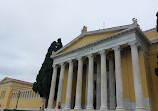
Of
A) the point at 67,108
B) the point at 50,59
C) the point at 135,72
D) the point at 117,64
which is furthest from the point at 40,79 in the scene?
the point at 135,72

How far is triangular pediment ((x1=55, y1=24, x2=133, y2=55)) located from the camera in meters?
17.6

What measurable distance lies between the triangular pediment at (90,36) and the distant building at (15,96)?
683 inches

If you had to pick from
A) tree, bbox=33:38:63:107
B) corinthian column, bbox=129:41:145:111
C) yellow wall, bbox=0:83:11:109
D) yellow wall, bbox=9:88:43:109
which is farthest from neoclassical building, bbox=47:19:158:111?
yellow wall, bbox=0:83:11:109

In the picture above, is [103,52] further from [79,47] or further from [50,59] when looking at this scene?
[50,59]

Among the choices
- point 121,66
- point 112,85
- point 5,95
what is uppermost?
point 121,66

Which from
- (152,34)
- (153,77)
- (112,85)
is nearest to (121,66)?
→ (112,85)

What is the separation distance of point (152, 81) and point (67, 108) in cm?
1129

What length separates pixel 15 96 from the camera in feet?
144

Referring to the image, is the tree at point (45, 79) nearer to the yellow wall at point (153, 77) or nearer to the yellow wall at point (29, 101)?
the yellow wall at point (29, 101)

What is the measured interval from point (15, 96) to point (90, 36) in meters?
35.1

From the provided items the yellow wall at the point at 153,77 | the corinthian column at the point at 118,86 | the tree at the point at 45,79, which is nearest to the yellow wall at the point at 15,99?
the tree at the point at 45,79

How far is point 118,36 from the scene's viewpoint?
55.0ft

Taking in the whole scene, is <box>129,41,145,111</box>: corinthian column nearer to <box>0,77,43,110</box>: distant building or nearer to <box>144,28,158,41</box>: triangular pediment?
<box>144,28,158,41</box>: triangular pediment

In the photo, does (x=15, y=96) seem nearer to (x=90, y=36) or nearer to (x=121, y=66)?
(x=90, y=36)
